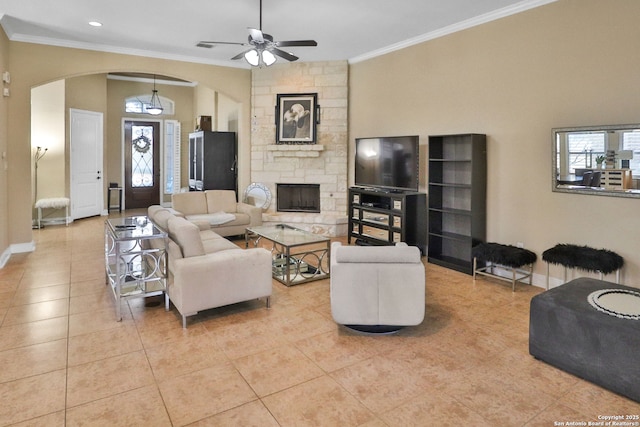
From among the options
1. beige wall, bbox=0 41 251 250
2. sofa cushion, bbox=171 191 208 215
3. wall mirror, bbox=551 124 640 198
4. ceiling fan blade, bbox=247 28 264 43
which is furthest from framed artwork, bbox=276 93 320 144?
wall mirror, bbox=551 124 640 198

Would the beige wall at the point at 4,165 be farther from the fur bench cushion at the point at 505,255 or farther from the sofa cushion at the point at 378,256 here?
the fur bench cushion at the point at 505,255

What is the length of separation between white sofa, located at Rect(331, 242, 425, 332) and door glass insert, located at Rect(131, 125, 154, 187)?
8894 millimetres

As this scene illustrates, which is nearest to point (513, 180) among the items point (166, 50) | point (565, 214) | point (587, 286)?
point (565, 214)

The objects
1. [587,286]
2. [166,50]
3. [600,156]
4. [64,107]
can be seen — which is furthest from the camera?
[64,107]

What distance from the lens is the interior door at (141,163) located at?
1034cm

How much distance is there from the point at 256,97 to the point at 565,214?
17.9 feet

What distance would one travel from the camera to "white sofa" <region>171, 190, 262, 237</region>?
21.4 feet

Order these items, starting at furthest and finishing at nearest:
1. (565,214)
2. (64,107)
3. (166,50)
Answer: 1. (64,107)
2. (166,50)
3. (565,214)

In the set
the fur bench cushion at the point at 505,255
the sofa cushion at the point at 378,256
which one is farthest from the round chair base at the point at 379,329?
the fur bench cushion at the point at 505,255

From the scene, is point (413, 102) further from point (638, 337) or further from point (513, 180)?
point (638, 337)

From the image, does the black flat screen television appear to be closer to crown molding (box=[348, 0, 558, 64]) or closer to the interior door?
crown molding (box=[348, 0, 558, 64])

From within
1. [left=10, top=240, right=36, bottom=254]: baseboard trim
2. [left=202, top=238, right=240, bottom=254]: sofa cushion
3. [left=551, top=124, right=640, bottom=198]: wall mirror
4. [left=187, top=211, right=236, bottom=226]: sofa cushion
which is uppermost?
[left=551, top=124, right=640, bottom=198]: wall mirror

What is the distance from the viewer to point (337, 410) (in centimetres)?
228

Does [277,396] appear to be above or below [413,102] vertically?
below
